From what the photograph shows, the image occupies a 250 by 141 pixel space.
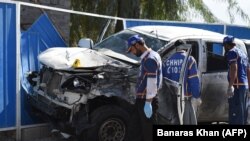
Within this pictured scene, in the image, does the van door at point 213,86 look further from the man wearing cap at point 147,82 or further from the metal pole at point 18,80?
the metal pole at point 18,80

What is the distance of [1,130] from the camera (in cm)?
800

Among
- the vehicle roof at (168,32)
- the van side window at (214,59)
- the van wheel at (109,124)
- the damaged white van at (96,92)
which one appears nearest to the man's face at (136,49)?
the damaged white van at (96,92)

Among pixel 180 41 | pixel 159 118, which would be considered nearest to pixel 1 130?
pixel 159 118

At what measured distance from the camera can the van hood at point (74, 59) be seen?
7.54 m

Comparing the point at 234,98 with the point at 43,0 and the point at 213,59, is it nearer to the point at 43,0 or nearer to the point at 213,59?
the point at 213,59

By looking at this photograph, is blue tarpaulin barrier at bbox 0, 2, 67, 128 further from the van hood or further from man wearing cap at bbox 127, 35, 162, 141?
man wearing cap at bbox 127, 35, 162, 141

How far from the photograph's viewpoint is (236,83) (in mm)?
8125

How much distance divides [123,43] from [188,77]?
67.3 inches

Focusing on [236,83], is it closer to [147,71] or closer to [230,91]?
[230,91]

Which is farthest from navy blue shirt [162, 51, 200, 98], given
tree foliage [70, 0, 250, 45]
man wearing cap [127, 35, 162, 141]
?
tree foliage [70, 0, 250, 45]

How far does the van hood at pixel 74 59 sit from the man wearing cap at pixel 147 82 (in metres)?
0.78

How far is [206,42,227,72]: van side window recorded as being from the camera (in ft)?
28.0

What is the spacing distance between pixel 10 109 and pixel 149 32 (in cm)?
272

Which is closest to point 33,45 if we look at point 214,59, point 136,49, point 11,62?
point 11,62
